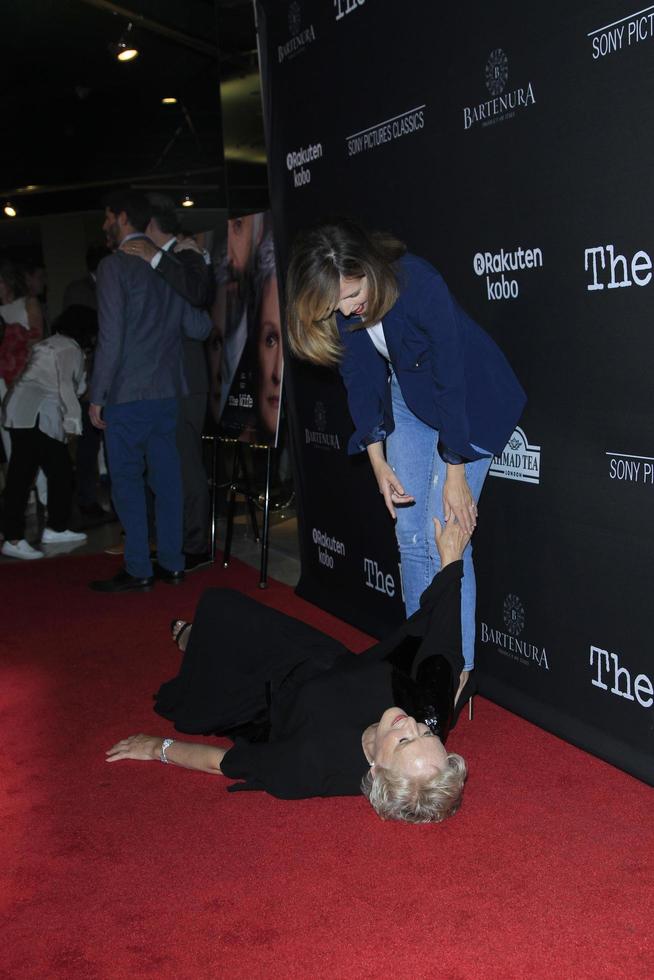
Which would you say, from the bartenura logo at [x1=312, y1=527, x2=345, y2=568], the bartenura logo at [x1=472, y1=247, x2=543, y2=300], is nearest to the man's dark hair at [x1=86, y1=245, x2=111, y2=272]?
the bartenura logo at [x1=312, y1=527, x2=345, y2=568]

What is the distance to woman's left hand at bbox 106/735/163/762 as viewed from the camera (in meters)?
2.81

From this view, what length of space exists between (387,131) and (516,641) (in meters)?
1.81

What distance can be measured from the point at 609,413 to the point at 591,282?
35cm

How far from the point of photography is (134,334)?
15.2ft

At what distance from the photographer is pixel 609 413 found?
2559 mm

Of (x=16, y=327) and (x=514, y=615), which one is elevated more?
(x=16, y=327)

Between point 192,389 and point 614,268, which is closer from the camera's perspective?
point 614,268

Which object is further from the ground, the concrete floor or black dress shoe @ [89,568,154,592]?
black dress shoe @ [89,568,154,592]

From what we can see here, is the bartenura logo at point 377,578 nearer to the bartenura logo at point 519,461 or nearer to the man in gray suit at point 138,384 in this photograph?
the bartenura logo at point 519,461

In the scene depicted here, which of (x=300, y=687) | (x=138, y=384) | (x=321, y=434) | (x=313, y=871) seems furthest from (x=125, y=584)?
(x=313, y=871)

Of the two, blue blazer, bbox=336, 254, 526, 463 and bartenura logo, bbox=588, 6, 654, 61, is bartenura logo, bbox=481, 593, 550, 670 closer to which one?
blue blazer, bbox=336, 254, 526, 463

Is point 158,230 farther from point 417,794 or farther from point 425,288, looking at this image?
point 417,794

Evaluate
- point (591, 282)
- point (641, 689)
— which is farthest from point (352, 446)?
point (641, 689)

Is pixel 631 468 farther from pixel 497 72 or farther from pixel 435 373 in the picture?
pixel 497 72
